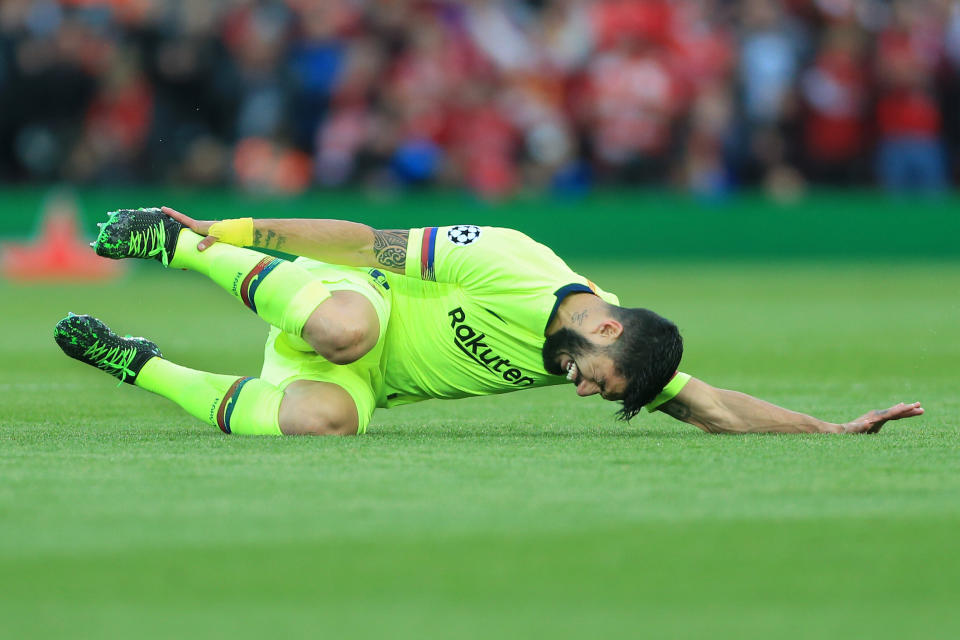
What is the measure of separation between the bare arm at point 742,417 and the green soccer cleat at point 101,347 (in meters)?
2.23

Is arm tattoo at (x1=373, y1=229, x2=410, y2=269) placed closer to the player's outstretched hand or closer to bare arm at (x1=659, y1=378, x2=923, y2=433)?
bare arm at (x1=659, y1=378, x2=923, y2=433)

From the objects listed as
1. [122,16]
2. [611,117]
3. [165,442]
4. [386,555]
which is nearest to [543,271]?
[165,442]

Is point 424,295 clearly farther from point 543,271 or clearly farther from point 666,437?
point 666,437

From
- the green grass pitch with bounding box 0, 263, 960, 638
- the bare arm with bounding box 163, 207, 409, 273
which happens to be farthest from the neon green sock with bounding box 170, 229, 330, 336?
the green grass pitch with bounding box 0, 263, 960, 638

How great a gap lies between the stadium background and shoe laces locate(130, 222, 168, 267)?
75 centimetres

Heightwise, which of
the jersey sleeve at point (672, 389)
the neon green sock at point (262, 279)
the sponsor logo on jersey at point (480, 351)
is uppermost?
the neon green sock at point (262, 279)

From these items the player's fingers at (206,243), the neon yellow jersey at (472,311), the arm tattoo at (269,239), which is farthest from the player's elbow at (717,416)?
the player's fingers at (206,243)

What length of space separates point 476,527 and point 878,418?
2571mm

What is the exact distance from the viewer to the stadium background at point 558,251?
3861 millimetres

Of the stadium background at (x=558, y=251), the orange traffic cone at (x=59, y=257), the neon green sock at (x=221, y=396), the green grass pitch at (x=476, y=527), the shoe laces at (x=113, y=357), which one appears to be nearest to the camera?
the green grass pitch at (x=476, y=527)

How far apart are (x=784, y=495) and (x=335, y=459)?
161cm

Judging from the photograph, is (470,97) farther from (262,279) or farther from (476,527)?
(476,527)

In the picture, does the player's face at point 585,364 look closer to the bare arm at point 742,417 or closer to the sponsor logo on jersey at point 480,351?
the sponsor logo on jersey at point 480,351

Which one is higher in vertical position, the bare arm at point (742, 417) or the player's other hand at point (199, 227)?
the player's other hand at point (199, 227)
